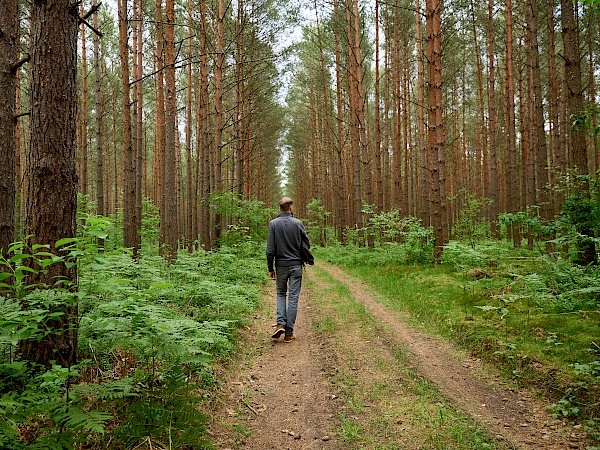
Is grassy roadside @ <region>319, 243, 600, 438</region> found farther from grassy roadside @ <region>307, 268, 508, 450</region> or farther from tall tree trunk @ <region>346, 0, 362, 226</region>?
tall tree trunk @ <region>346, 0, 362, 226</region>

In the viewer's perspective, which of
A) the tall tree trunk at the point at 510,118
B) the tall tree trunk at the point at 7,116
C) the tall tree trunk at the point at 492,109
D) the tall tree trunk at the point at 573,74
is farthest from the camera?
the tall tree trunk at the point at 492,109

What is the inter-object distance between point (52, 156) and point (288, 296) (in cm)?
391

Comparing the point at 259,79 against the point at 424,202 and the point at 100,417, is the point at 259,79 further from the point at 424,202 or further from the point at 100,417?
the point at 100,417

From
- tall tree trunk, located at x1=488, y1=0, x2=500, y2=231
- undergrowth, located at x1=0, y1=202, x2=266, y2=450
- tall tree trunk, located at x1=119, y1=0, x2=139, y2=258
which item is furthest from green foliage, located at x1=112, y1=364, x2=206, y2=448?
tall tree trunk, located at x1=488, y1=0, x2=500, y2=231

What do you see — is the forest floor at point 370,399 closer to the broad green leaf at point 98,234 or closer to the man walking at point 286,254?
the man walking at point 286,254

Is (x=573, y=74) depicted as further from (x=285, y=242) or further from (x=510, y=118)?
(x=510, y=118)

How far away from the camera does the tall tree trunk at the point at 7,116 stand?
4543 mm

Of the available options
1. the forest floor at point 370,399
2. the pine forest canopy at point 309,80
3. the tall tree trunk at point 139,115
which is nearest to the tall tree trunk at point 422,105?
the pine forest canopy at point 309,80

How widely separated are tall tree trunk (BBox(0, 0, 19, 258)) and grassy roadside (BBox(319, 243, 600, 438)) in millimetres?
6402

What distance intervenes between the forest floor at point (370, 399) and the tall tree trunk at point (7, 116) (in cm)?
334

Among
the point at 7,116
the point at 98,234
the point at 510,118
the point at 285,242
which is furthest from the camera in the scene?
the point at 510,118

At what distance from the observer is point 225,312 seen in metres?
6.16

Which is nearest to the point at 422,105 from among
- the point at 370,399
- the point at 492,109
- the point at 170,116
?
the point at 492,109

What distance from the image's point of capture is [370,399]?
3816 mm
